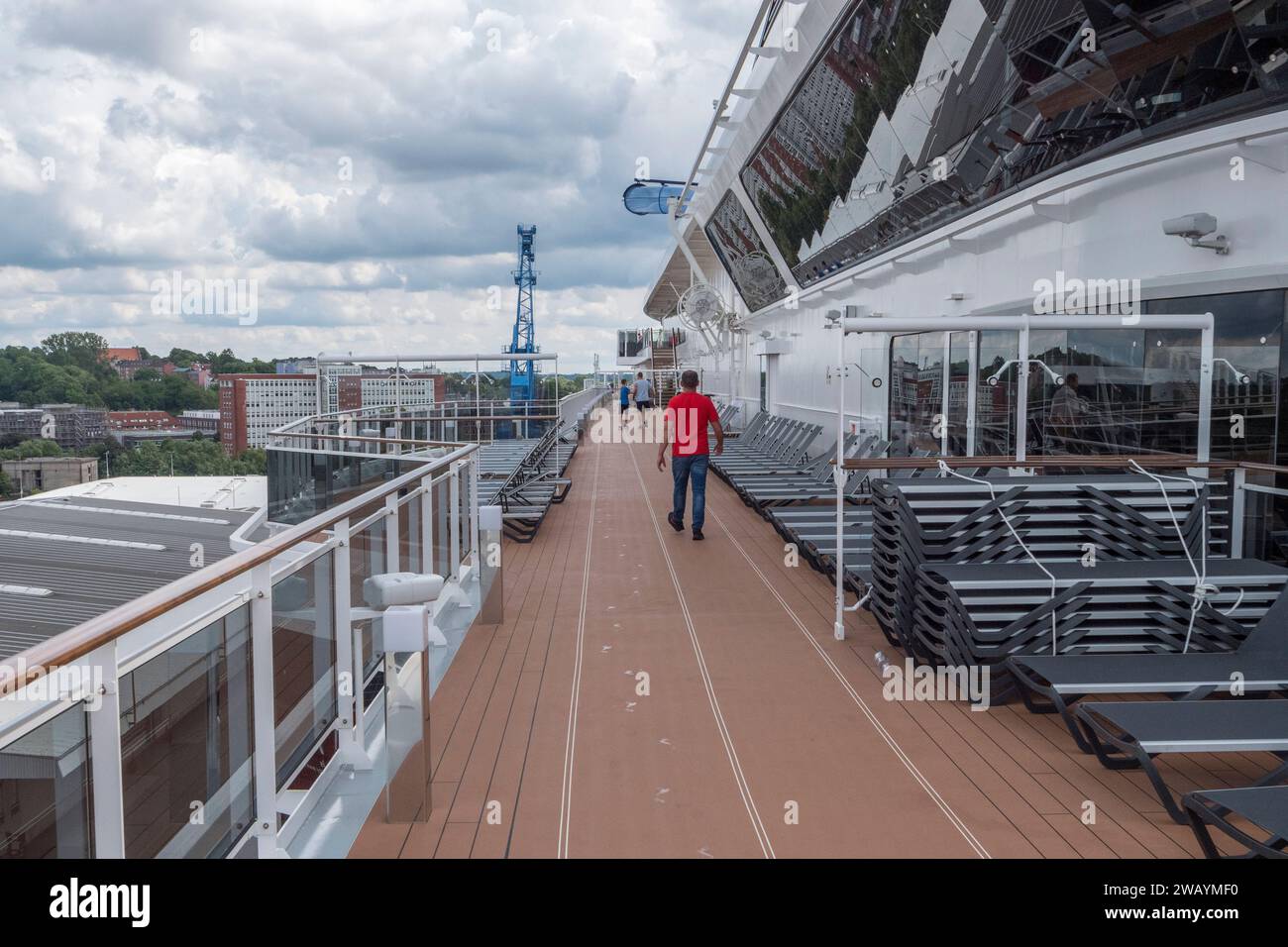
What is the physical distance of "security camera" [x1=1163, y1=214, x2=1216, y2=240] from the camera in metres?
4.94

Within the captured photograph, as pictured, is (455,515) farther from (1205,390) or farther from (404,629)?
(1205,390)

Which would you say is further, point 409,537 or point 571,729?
point 409,537

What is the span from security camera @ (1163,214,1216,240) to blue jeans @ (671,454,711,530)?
368cm

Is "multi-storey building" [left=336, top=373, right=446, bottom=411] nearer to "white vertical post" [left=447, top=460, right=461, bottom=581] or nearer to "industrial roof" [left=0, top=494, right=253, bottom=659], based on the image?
"industrial roof" [left=0, top=494, right=253, bottom=659]

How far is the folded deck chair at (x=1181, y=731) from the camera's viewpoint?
278 cm

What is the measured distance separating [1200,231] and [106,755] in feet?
16.8

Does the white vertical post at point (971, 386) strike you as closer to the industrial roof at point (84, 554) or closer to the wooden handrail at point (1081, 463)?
the wooden handrail at point (1081, 463)

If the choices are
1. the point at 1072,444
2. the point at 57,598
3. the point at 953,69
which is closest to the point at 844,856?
the point at 1072,444

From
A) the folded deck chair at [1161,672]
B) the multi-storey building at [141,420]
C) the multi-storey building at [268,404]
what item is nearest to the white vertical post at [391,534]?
the folded deck chair at [1161,672]

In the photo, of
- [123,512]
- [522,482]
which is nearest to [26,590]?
[123,512]

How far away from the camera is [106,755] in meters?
1.65

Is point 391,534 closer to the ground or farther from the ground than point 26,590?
farther from the ground

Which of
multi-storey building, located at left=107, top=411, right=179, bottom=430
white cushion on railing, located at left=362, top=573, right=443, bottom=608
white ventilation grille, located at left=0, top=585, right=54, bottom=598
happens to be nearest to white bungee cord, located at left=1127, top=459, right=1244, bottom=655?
white cushion on railing, located at left=362, top=573, right=443, bottom=608
